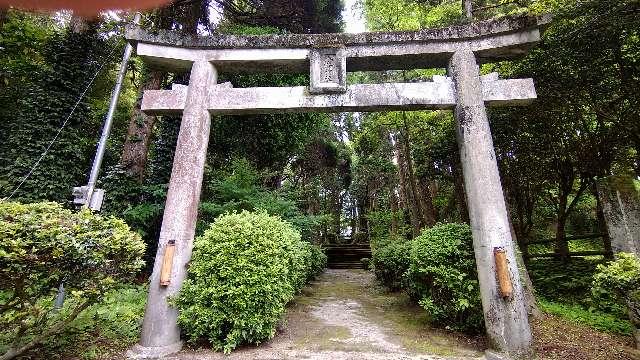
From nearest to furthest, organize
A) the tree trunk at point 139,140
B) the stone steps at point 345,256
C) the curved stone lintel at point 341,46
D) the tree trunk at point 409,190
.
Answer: the curved stone lintel at point 341,46
the tree trunk at point 139,140
the tree trunk at point 409,190
the stone steps at point 345,256

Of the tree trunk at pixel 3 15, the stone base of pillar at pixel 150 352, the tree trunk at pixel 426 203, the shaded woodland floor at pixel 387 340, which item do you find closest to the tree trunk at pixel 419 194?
the tree trunk at pixel 426 203

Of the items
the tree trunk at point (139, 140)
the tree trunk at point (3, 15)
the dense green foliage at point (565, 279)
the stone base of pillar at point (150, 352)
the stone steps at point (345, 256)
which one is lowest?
the stone base of pillar at point (150, 352)

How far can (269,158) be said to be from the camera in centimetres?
1067

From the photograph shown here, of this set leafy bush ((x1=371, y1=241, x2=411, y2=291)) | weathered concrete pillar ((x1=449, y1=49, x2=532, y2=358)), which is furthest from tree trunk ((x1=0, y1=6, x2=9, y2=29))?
leafy bush ((x1=371, y1=241, x2=411, y2=291))

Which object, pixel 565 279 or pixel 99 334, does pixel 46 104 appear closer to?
pixel 99 334

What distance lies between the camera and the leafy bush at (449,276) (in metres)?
5.06

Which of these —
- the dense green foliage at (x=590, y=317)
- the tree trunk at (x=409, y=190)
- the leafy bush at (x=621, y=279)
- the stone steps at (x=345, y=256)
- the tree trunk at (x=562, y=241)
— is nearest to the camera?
the leafy bush at (x=621, y=279)

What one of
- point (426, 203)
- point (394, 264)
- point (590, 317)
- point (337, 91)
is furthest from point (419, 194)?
point (337, 91)

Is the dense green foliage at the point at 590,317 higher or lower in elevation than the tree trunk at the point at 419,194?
lower

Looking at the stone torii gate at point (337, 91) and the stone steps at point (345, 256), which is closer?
the stone torii gate at point (337, 91)

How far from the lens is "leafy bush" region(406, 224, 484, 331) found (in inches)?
199

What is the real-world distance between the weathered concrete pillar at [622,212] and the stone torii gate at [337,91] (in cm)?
190

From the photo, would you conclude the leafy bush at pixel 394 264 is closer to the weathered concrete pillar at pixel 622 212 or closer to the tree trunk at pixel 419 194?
the tree trunk at pixel 419 194

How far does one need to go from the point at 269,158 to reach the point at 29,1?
28.5ft
